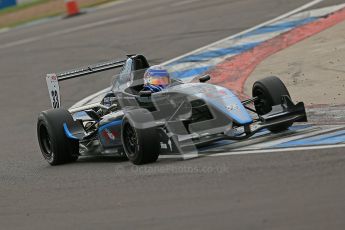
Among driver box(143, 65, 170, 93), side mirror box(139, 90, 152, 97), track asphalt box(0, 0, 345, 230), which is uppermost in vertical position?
driver box(143, 65, 170, 93)

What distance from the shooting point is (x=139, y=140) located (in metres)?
8.76

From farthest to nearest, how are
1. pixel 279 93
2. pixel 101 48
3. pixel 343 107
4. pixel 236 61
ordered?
pixel 101 48 < pixel 236 61 < pixel 343 107 < pixel 279 93

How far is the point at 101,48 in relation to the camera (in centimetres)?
2072

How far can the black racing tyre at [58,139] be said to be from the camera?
34.4ft

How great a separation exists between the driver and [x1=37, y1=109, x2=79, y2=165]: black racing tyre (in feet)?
3.93

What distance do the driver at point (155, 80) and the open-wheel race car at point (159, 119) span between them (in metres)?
0.10

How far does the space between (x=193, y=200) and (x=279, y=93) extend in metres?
3.05

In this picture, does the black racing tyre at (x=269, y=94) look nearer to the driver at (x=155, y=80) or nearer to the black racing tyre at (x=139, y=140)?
the driver at (x=155, y=80)

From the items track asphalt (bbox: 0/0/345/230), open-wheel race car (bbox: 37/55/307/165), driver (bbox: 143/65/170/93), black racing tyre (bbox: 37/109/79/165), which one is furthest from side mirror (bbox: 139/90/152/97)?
black racing tyre (bbox: 37/109/79/165)

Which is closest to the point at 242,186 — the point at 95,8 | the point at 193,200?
the point at 193,200

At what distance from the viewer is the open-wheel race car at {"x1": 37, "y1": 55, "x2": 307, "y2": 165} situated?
356 inches

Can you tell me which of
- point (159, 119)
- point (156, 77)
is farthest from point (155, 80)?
point (159, 119)

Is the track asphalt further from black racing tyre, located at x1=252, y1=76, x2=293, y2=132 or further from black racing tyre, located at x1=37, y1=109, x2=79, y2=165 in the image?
black racing tyre, located at x1=252, y1=76, x2=293, y2=132

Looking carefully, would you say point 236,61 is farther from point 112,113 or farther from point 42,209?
point 42,209
